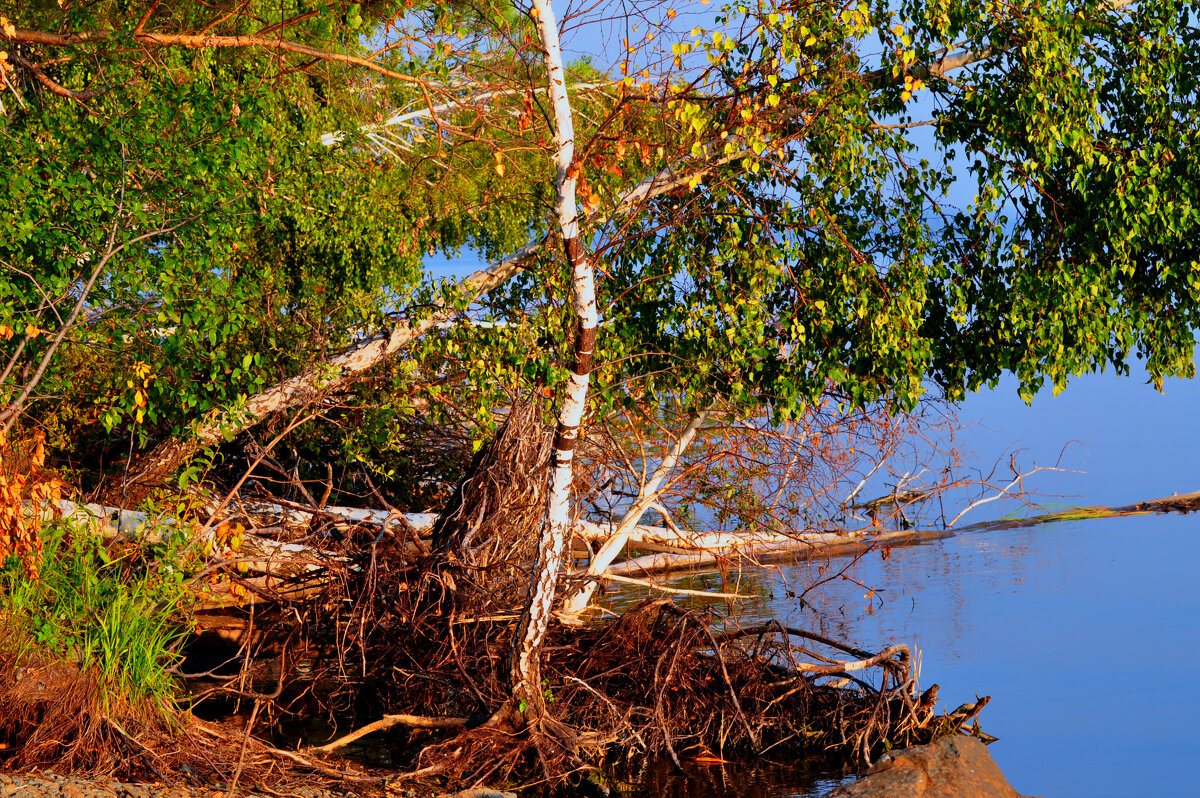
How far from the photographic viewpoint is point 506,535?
7906 mm

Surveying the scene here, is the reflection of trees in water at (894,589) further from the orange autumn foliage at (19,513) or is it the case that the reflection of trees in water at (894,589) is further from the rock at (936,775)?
the orange autumn foliage at (19,513)

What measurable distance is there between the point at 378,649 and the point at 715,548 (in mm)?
4978

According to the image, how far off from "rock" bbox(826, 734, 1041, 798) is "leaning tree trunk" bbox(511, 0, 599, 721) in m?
2.05

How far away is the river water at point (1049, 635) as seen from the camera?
885 centimetres

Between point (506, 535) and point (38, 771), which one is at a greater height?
point (506, 535)

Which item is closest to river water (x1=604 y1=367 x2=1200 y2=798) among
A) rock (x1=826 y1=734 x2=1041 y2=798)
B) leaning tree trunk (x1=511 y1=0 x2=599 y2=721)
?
rock (x1=826 y1=734 x2=1041 y2=798)

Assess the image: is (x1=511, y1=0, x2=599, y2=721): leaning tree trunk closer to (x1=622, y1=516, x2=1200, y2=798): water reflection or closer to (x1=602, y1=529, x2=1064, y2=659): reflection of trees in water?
(x1=622, y1=516, x2=1200, y2=798): water reflection

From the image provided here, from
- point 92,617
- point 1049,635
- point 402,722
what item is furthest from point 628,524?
point 1049,635

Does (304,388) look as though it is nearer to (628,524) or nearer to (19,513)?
(628,524)

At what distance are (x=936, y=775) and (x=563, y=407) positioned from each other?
Result: 10.6 ft

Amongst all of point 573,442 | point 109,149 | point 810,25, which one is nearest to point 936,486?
point 810,25

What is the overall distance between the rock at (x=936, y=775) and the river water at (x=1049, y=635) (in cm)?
50

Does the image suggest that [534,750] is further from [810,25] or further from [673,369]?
[810,25]

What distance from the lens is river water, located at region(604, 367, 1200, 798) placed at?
8.85m
